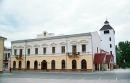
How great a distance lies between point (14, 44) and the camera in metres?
51.2

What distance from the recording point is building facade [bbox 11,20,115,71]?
4119 centimetres

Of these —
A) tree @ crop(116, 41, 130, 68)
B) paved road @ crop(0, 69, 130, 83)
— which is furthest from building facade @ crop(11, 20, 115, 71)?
tree @ crop(116, 41, 130, 68)

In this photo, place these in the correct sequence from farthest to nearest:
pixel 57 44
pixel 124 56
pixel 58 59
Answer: pixel 124 56 < pixel 57 44 < pixel 58 59

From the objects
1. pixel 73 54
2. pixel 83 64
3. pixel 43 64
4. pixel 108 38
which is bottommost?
pixel 43 64

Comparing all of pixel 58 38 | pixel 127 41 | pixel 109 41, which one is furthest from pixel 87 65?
pixel 127 41

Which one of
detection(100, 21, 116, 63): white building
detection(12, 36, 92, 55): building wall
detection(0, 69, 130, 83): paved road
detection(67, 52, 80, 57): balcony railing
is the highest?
detection(100, 21, 116, 63): white building

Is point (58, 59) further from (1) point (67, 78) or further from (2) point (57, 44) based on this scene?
(1) point (67, 78)

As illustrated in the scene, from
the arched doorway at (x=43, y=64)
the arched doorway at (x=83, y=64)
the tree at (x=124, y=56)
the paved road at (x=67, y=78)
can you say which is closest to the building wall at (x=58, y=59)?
the arched doorway at (x=83, y=64)

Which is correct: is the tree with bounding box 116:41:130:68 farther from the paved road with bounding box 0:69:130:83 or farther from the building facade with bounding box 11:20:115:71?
the paved road with bounding box 0:69:130:83

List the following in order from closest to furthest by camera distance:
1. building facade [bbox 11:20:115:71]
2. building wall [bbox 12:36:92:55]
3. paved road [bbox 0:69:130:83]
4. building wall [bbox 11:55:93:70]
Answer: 1. paved road [bbox 0:69:130:83]
2. building wall [bbox 11:55:93:70]
3. building facade [bbox 11:20:115:71]
4. building wall [bbox 12:36:92:55]

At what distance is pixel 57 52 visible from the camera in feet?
146

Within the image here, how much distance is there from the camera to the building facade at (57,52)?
41188 mm

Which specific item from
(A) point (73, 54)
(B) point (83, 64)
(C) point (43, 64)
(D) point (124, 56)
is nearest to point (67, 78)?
(B) point (83, 64)

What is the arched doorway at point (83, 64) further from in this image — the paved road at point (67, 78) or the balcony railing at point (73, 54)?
the paved road at point (67, 78)
